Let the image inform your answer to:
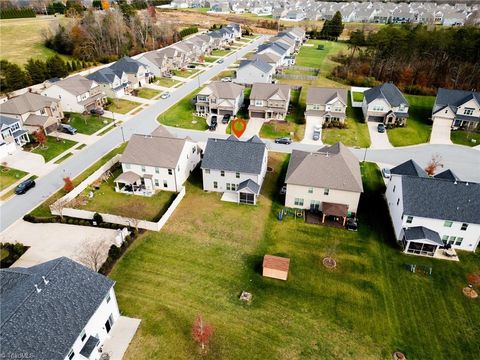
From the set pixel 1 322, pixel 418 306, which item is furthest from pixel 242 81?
pixel 1 322

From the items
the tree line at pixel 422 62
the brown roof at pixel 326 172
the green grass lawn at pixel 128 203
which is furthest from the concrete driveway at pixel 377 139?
the green grass lawn at pixel 128 203

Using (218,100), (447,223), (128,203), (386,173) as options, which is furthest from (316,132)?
(128,203)

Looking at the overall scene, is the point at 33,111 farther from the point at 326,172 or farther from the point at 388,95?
the point at 388,95

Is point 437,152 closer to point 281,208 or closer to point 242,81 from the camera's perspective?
point 281,208

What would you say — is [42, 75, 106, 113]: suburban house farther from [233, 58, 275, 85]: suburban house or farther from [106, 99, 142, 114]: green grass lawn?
[233, 58, 275, 85]: suburban house

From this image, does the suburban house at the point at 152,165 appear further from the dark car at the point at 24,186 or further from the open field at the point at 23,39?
the open field at the point at 23,39

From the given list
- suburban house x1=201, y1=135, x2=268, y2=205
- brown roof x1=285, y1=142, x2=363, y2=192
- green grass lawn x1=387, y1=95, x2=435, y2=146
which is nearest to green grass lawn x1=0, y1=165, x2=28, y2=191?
suburban house x1=201, y1=135, x2=268, y2=205

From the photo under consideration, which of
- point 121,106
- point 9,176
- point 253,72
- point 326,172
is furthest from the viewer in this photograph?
point 253,72
